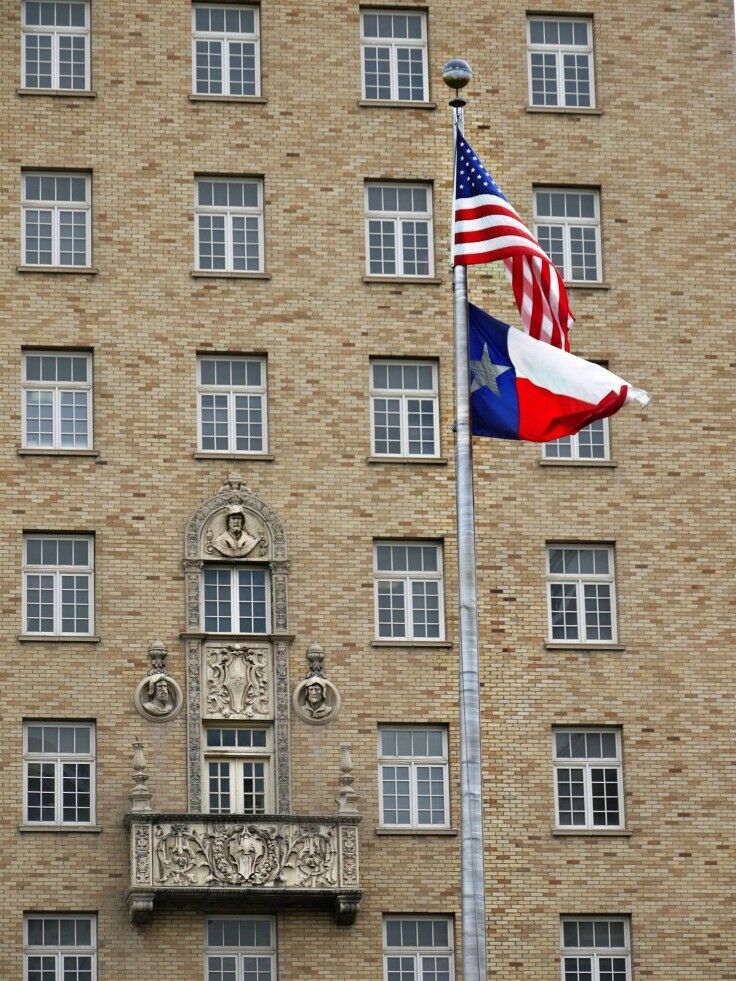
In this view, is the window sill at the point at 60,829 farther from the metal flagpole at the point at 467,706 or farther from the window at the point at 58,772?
the metal flagpole at the point at 467,706

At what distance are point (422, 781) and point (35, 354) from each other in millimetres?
11673

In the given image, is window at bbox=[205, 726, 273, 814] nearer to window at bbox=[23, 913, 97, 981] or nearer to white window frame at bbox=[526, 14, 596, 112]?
window at bbox=[23, 913, 97, 981]

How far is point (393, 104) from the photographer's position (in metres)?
54.0

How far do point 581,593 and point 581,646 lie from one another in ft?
4.20

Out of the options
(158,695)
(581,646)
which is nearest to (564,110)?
(581,646)

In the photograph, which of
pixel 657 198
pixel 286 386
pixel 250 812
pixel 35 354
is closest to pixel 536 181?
pixel 657 198

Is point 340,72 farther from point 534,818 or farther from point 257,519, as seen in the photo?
point 534,818

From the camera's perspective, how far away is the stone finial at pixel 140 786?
160 ft

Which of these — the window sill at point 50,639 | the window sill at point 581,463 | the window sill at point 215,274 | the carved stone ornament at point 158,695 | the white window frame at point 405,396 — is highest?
the window sill at point 215,274

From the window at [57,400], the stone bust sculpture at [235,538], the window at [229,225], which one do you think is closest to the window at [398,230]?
the window at [229,225]

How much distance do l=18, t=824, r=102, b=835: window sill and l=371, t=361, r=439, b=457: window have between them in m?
9.60

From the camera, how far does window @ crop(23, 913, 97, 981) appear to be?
48594 mm

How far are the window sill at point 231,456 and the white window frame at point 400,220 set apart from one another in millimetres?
4565

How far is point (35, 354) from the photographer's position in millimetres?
51969
